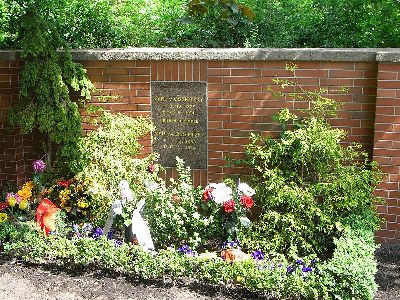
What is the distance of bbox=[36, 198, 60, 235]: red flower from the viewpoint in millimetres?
5836

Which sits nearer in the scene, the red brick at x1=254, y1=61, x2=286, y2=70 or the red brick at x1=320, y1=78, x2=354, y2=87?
the red brick at x1=320, y1=78, x2=354, y2=87

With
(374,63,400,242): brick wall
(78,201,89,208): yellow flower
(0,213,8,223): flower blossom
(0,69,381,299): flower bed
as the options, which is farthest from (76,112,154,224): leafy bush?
(374,63,400,242): brick wall

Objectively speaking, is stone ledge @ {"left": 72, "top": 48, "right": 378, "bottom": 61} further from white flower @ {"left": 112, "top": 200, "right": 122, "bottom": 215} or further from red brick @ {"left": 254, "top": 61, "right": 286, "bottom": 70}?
white flower @ {"left": 112, "top": 200, "right": 122, "bottom": 215}

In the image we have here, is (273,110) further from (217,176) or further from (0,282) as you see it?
(0,282)

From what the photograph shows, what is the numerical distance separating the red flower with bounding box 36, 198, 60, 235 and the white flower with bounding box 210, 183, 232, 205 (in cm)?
159

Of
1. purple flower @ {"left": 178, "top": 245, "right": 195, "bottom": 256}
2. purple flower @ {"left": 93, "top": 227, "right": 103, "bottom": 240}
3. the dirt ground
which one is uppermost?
purple flower @ {"left": 93, "top": 227, "right": 103, "bottom": 240}

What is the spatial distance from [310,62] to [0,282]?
139 inches

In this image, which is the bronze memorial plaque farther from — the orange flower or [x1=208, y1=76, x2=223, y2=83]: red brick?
the orange flower

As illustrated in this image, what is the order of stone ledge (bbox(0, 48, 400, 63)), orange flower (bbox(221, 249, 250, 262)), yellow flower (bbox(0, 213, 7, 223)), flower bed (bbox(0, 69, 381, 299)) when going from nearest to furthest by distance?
flower bed (bbox(0, 69, 381, 299)), orange flower (bbox(221, 249, 250, 262)), stone ledge (bbox(0, 48, 400, 63)), yellow flower (bbox(0, 213, 7, 223))

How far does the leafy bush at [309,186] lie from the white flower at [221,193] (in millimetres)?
322

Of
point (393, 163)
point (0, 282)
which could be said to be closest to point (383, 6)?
point (393, 163)

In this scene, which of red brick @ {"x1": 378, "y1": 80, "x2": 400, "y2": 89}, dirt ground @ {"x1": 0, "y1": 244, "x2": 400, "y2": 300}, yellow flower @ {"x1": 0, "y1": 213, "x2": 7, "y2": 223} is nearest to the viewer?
dirt ground @ {"x1": 0, "y1": 244, "x2": 400, "y2": 300}

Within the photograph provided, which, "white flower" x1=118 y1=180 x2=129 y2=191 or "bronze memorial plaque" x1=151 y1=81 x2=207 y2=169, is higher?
"bronze memorial plaque" x1=151 y1=81 x2=207 y2=169

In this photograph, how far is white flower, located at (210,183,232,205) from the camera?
559cm
